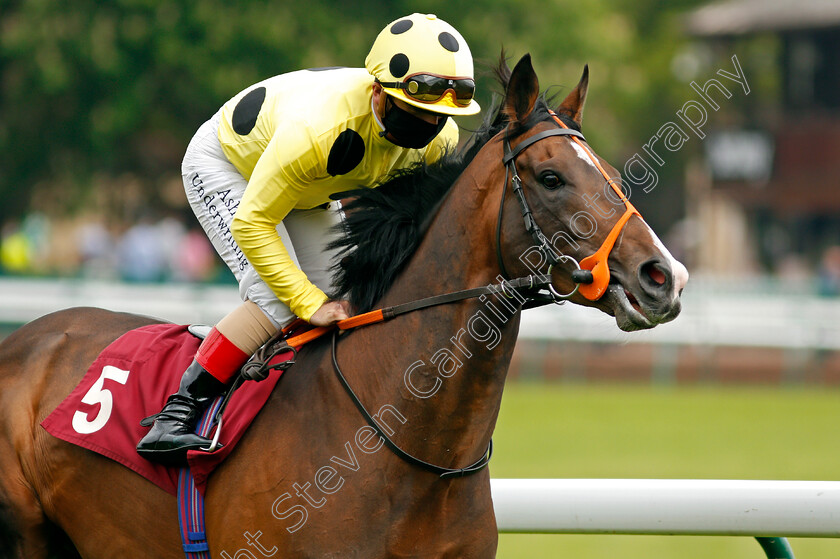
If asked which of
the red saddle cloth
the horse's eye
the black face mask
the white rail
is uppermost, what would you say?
the black face mask

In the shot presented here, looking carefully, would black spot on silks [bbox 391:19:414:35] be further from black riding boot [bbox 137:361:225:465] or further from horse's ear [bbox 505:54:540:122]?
black riding boot [bbox 137:361:225:465]

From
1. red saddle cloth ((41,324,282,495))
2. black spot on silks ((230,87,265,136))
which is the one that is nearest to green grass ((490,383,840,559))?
red saddle cloth ((41,324,282,495))

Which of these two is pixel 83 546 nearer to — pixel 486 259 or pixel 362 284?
pixel 362 284

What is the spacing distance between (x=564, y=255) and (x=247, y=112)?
1354 mm

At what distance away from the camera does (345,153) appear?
3.70 m

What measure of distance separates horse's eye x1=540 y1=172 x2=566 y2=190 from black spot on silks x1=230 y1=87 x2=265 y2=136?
1162 mm

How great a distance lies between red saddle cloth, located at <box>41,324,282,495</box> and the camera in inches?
144

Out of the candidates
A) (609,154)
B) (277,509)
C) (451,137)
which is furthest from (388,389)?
(609,154)

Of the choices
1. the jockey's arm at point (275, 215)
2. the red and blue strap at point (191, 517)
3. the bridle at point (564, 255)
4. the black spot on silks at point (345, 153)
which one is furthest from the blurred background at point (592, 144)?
the red and blue strap at point (191, 517)

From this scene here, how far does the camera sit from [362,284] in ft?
12.1

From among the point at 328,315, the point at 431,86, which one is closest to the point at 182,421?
the point at 328,315

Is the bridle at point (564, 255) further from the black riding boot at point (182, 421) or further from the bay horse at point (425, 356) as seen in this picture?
the black riding boot at point (182, 421)

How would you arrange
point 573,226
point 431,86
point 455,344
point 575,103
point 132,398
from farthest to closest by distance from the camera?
point 132,398 < point 575,103 < point 431,86 < point 455,344 < point 573,226

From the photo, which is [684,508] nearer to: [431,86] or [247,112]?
[431,86]
